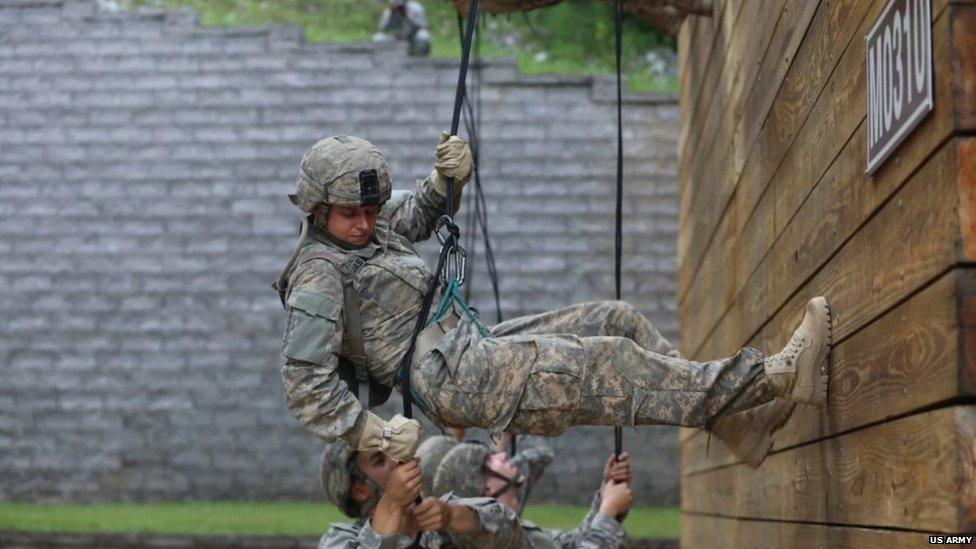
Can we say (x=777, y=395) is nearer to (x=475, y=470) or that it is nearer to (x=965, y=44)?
(x=965, y=44)

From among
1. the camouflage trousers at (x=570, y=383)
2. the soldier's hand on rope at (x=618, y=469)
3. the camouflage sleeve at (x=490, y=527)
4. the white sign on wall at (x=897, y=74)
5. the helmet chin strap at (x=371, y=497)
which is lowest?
the camouflage sleeve at (x=490, y=527)

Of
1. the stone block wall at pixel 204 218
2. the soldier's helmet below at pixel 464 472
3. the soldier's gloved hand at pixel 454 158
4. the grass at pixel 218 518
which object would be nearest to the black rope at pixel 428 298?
the soldier's gloved hand at pixel 454 158

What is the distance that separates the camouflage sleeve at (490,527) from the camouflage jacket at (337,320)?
92 cm

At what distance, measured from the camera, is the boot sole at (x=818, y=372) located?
3.44 metres

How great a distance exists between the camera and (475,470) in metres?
5.57

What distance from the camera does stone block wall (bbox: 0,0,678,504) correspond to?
13703 millimetres

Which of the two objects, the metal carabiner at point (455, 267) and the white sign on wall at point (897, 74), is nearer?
the white sign on wall at point (897, 74)

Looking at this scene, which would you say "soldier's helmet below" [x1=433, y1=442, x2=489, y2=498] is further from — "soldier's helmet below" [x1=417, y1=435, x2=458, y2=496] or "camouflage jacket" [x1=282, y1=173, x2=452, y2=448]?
"camouflage jacket" [x1=282, y1=173, x2=452, y2=448]

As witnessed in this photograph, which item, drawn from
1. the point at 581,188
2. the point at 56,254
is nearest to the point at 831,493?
the point at 581,188

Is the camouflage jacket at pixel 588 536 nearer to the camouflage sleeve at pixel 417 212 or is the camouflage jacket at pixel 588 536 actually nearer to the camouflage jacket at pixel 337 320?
the camouflage sleeve at pixel 417 212

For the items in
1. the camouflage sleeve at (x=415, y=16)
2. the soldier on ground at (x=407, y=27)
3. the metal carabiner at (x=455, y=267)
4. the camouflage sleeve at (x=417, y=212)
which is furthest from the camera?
the camouflage sleeve at (x=415, y=16)

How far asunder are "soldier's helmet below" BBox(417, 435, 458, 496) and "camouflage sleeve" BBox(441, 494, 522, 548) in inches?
34.7

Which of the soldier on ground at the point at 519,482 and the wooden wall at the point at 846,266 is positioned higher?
the wooden wall at the point at 846,266

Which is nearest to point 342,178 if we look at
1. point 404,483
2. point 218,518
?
point 404,483
